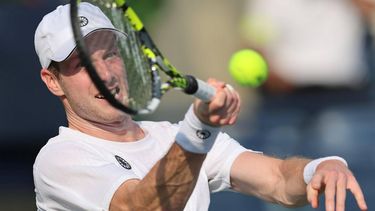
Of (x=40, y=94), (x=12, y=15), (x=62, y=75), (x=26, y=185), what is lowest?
(x=26, y=185)

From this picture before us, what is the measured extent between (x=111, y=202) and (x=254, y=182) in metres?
1.02

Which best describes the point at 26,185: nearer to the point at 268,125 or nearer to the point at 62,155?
the point at 268,125

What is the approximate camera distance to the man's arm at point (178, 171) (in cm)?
461

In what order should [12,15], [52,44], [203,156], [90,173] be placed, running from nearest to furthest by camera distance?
[203,156], [90,173], [52,44], [12,15]

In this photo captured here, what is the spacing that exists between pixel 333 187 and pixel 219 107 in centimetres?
68

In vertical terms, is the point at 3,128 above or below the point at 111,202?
below

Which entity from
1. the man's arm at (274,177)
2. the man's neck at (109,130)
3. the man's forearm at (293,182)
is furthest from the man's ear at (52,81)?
the man's forearm at (293,182)

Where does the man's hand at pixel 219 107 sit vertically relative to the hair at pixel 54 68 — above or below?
above

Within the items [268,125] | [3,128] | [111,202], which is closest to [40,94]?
[3,128]

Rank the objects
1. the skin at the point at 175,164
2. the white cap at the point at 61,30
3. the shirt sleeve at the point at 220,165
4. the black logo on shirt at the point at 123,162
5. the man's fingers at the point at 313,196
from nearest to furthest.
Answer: the skin at the point at 175,164
the man's fingers at the point at 313,196
the black logo on shirt at the point at 123,162
the white cap at the point at 61,30
the shirt sleeve at the point at 220,165

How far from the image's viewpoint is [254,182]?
5.78 m

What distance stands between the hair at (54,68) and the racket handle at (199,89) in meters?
1.40

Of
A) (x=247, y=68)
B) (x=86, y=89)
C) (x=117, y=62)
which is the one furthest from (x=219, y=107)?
(x=247, y=68)

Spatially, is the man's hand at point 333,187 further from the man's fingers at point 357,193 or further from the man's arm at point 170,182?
the man's arm at point 170,182
